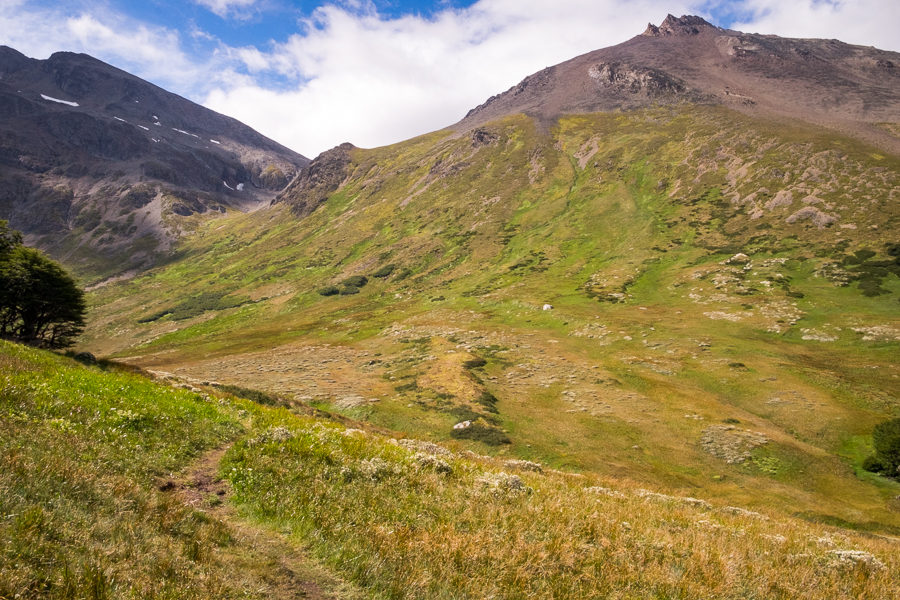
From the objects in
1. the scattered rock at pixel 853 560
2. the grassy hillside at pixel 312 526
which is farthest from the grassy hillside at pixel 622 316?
the grassy hillside at pixel 312 526

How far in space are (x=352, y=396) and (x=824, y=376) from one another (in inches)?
2213

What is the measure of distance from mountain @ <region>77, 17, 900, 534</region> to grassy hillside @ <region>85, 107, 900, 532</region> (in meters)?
0.47

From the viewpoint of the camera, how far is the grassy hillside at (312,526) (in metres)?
5.02

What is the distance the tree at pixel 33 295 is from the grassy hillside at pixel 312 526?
100 feet

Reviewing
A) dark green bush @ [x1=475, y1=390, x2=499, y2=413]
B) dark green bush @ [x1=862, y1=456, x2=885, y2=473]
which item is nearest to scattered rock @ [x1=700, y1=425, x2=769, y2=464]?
dark green bush @ [x1=862, y1=456, x2=885, y2=473]

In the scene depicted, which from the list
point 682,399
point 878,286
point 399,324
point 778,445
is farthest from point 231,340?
point 878,286

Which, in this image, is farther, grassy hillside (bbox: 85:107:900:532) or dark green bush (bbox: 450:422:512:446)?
grassy hillside (bbox: 85:107:900:532)

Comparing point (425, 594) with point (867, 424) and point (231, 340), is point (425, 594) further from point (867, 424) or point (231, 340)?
point (231, 340)

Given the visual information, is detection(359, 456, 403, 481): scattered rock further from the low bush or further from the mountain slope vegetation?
the low bush

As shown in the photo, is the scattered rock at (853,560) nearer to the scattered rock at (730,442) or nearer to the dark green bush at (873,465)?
the scattered rock at (730,442)

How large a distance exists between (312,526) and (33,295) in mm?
44630

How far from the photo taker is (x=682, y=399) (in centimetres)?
4475

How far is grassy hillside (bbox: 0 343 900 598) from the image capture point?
198 inches

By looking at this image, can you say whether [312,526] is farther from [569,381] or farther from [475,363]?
[475,363]
